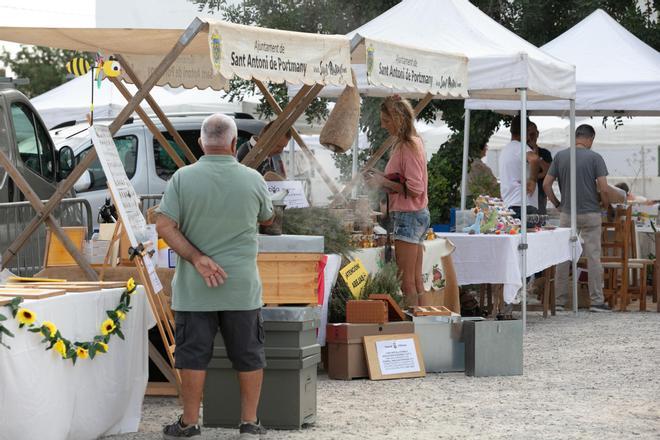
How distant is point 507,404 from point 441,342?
1.34 metres

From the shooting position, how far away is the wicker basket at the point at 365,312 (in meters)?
8.01

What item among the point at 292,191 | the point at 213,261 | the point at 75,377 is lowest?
the point at 75,377

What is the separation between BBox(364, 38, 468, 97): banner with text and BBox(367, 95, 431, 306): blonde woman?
23cm

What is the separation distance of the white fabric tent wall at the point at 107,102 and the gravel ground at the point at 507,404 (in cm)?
942

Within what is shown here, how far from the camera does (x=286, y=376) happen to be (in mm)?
6172

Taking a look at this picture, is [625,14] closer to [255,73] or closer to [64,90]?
[64,90]

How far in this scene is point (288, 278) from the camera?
6867 mm

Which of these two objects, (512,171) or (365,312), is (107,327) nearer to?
(365,312)

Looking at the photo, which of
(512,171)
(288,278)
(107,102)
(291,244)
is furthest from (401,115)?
(107,102)

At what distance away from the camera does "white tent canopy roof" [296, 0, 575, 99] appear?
33.3 feet

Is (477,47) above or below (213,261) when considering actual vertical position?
above

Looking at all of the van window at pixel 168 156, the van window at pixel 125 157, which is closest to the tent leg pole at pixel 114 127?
the van window at pixel 168 156

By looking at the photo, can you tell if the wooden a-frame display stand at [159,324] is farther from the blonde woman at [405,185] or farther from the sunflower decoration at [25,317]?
the blonde woman at [405,185]

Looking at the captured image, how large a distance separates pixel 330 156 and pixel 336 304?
8.91 meters
